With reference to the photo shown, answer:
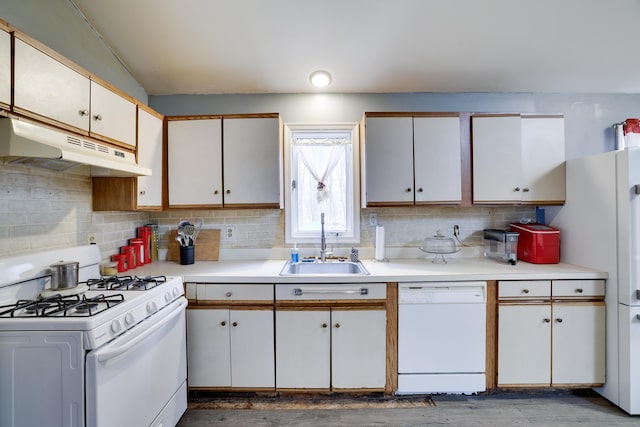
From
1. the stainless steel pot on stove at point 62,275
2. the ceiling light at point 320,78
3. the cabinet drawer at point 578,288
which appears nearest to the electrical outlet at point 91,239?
the stainless steel pot on stove at point 62,275

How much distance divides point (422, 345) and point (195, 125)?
243cm

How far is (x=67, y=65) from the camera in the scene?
146 cm

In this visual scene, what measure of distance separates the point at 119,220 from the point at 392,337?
231 centimetres

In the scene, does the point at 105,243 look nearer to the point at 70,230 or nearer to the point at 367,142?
the point at 70,230

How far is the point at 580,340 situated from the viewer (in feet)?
6.41

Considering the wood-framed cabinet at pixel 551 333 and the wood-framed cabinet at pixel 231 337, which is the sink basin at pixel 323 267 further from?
the wood-framed cabinet at pixel 551 333

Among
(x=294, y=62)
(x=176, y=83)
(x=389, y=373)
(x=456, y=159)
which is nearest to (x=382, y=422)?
(x=389, y=373)

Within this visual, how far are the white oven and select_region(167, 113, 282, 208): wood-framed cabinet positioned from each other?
2.90 ft

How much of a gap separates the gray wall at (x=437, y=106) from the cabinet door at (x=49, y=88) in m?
1.07

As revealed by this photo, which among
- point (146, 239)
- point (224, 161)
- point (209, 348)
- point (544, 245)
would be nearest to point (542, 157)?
point (544, 245)

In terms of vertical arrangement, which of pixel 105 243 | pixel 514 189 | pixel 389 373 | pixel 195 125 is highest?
pixel 195 125

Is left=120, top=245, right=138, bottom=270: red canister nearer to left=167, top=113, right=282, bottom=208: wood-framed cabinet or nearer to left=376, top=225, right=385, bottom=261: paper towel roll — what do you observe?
left=167, top=113, right=282, bottom=208: wood-framed cabinet

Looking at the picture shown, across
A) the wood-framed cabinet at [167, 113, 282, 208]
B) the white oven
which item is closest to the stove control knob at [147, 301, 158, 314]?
the white oven

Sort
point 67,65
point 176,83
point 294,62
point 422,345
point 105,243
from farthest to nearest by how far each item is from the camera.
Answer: point 176,83 < point 294,62 < point 105,243 < point 422,345 < point 67,65
